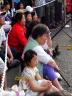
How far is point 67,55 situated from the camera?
10.2m

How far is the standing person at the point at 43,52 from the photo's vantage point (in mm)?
6473

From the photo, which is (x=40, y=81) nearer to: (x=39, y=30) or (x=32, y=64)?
(x=32, y=64)

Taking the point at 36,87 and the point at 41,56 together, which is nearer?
the point at 36,87

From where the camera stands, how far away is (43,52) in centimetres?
Answer: 651

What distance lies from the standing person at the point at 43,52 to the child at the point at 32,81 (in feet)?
1.29

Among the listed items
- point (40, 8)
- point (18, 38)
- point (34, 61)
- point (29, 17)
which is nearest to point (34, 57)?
point (34, 61)

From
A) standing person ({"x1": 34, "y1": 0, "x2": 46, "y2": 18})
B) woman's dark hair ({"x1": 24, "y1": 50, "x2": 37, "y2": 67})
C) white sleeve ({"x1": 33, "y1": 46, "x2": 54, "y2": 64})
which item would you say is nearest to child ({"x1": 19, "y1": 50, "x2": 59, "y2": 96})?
woman's dark hair ({"x1": 24, "y1": 50, "x2": 37, "y2": 67})

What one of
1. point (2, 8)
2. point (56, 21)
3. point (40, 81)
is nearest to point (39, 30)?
point (40, 81)

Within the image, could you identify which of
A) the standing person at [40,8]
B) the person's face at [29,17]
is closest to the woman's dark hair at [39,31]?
the person's face at [29,17]

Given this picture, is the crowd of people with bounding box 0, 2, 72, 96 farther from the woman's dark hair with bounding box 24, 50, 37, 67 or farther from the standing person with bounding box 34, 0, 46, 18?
the standing person with bounding box 34, 0, 46, 18

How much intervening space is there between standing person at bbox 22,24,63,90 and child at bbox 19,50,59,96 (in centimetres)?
39

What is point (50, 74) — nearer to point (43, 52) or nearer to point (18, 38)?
point (43, 52)

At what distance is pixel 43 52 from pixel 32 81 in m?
0.95

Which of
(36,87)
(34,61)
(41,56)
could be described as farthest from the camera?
(41,56)
